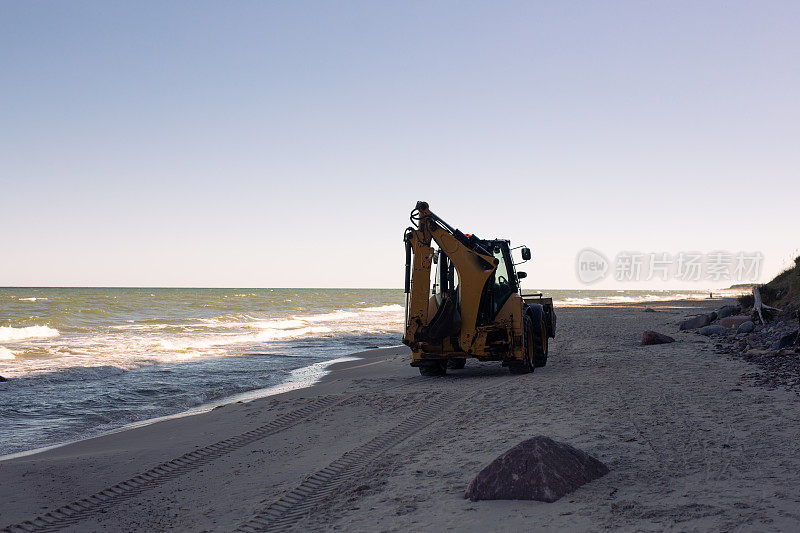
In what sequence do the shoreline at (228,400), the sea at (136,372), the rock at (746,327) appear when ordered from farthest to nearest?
1. the rock at (746,327)
2. the sea at (136,372)
3. the shoreline at (228,400)

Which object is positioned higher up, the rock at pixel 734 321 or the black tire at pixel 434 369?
the rock at pixel 734 321

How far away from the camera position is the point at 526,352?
11625mm

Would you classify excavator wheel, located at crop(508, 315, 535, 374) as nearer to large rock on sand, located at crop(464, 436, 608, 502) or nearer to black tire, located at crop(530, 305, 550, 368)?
black tire, located at crop(530, 305, 550, 368)

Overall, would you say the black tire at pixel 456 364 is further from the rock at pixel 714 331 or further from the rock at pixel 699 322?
the rock at pixel 699 322

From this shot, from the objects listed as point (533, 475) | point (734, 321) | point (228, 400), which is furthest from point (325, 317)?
point (533, 475)

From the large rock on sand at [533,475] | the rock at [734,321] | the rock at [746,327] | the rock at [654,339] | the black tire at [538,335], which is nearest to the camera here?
the large rock on sand at [533,475]

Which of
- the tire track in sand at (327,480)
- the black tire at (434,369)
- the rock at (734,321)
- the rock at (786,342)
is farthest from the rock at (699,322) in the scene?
the tire track in sand at (327,480)

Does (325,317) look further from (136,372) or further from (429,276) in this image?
(429,276)

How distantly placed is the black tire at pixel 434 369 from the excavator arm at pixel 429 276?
73 centimetres

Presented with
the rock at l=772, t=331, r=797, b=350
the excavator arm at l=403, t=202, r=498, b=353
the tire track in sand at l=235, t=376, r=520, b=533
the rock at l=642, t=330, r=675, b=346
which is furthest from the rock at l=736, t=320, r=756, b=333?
the tire track in sand at l=235, t=376, r=520, b=533

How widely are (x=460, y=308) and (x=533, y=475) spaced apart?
7.11 metres

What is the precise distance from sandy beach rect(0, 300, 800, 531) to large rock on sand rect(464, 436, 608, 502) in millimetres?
84

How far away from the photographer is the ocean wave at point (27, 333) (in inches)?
976

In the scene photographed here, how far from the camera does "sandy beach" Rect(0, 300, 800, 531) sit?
4.01 metres
